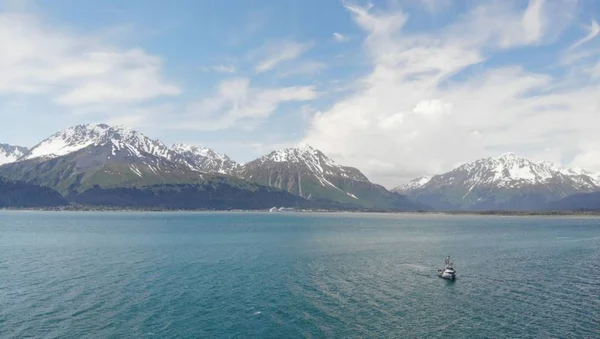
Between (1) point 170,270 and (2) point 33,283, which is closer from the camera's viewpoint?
(2) point 33,283

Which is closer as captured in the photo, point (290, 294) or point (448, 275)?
point (290, 294)

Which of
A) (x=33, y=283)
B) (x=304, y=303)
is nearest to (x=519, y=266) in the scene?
(x=304, y=303)

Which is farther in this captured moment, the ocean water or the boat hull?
the boat hull

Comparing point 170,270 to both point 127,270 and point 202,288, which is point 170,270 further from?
point 202,288

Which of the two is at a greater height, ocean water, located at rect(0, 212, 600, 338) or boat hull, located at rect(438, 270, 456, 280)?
boat hull, located at rect(438, 270, 456, 280)

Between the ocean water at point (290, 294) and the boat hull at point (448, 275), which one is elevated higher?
the boat hull at point (448, 275)

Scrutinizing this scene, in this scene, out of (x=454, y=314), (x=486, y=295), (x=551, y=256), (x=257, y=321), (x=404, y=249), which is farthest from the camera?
(x=404, y=249)

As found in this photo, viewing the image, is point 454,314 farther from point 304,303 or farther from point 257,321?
point 257,321

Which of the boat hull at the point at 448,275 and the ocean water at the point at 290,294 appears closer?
the ocean water at the point at 290,294

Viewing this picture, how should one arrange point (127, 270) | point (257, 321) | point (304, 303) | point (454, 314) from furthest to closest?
point (127, 270)
point (304, 303)
point (454, 314)
point (257, 321)

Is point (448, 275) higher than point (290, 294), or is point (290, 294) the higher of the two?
point (448, 275)
